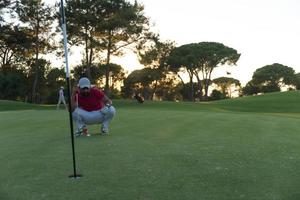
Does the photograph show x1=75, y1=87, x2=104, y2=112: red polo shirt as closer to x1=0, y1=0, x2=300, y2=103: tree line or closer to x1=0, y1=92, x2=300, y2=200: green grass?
x1=0, y1=92, x2=300, y2=200: green grass

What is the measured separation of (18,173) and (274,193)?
4.35 m

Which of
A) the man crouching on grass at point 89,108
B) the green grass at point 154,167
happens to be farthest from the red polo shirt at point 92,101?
the green grass at point 154,167

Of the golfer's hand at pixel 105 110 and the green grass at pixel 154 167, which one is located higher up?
the golfer's hand at pixel 105 110

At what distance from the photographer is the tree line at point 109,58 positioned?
190 ft

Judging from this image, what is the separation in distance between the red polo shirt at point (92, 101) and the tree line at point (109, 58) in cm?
4290

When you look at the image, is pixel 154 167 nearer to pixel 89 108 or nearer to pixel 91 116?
pixel 91 116

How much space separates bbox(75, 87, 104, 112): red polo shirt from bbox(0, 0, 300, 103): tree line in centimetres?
4290

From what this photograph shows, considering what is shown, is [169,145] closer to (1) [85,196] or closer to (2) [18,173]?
(2) [18,173]

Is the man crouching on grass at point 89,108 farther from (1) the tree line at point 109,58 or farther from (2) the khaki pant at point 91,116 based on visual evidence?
(1) the tree line at point 109,58

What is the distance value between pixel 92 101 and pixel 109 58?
4902 centimetres

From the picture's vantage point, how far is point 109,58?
205 ft

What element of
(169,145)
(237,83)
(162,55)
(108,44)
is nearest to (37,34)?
(108,44)

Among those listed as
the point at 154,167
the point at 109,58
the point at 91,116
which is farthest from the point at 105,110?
the point at 109,58

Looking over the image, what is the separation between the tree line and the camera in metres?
58.0
